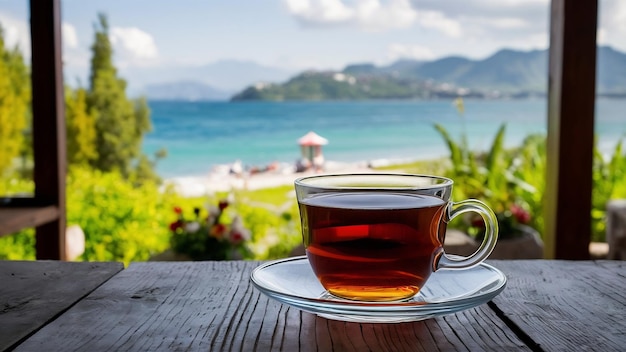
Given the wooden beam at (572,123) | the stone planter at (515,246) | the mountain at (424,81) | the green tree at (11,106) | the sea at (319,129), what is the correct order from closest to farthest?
the wooden beam at (572,123), the stone planter at (515,246), the green tree at (11,106), the sea at (319,129), the mountain at (424,81)

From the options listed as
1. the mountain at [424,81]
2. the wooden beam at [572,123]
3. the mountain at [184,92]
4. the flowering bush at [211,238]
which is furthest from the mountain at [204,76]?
the wooden beam at [572,123]

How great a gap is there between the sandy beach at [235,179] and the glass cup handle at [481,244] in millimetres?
10338

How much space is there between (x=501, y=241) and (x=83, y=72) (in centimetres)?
1198

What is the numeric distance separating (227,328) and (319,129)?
1393 cm

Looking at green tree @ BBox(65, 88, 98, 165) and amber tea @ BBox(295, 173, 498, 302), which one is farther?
green tree @ BBox(65, 88, 98, 165)

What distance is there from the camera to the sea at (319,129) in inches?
534

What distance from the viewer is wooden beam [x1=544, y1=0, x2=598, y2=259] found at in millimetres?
1707

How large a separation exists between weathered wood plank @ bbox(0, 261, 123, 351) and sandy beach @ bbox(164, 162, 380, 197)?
33.4 feet

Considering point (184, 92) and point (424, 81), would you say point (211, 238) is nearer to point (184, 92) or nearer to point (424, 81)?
point (424, 81)

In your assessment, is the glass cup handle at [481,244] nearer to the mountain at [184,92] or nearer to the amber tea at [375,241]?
the amber tea at [375,241]

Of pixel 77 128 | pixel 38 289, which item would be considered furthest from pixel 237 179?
pixel 38 289

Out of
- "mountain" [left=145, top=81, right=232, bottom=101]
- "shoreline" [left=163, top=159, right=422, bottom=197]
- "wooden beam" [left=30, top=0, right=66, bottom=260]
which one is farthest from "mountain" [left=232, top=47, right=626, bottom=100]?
"wooden beam" [left=30, top=0, right=66, bottom=260]

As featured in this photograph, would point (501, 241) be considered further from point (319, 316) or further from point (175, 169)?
point (175, 169)

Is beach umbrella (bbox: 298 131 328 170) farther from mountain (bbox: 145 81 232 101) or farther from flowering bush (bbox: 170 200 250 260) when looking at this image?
flowering bush (bbox: 170 200 250 260)
